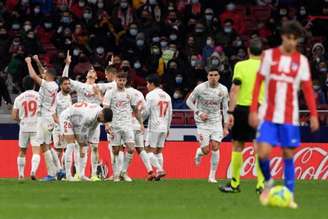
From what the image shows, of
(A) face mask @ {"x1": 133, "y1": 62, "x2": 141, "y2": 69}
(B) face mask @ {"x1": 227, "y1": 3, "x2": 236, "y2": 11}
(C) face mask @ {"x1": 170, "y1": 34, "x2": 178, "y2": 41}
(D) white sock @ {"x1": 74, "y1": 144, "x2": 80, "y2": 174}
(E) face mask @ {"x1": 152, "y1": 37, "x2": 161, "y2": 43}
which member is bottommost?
(D) white sock @ {"x1": 74, "y1": 144, "x2": 80, "y2": 174}

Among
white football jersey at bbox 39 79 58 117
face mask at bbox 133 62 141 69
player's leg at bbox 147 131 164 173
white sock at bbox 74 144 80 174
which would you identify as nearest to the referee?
white sock at bbox 74 144 80 174

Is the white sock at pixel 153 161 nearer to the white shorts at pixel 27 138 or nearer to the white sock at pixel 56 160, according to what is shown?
the white sock at pixel 56 160

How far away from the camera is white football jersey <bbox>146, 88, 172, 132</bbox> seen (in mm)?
25922

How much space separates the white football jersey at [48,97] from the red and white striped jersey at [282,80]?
10855mm

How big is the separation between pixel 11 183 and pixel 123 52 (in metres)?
11.0

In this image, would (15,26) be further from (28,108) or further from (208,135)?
(208,135)

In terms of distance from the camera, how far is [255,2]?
121ft

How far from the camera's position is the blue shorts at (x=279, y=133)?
15016 mm

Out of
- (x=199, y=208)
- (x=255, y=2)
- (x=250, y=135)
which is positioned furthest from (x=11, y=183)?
(x=255, y=2)

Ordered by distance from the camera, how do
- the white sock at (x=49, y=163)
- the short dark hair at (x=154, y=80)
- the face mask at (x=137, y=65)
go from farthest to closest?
the face mask at (x=137, y=65)
the short dark hair at (x=154, y=80)
the white sock at (x=49, y=163)

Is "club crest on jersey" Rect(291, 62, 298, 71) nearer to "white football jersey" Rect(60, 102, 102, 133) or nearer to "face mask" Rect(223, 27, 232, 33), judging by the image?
→ "white football jersey" Rect(60, 102, 102, 133)

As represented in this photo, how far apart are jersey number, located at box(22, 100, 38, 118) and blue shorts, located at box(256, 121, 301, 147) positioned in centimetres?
1101

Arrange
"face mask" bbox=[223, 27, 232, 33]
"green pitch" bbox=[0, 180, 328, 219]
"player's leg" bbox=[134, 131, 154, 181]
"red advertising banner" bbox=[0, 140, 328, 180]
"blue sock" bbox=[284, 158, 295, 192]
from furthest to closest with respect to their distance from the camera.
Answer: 1. "face mask" bbox=[223, 27, 232, 33]
2. "red advertising banner" bbox=[0, 140, 328, 180]
3. "player's leg" bbox=[134, 131, 154, 181]
4. "blue sock" bbox=[284, 158, 295, 192]
5. "green pitch" bbox=[0, 180, 328, 219]

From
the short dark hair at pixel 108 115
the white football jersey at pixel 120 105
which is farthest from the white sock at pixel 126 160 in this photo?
the short dark hair at pixel 108 115
